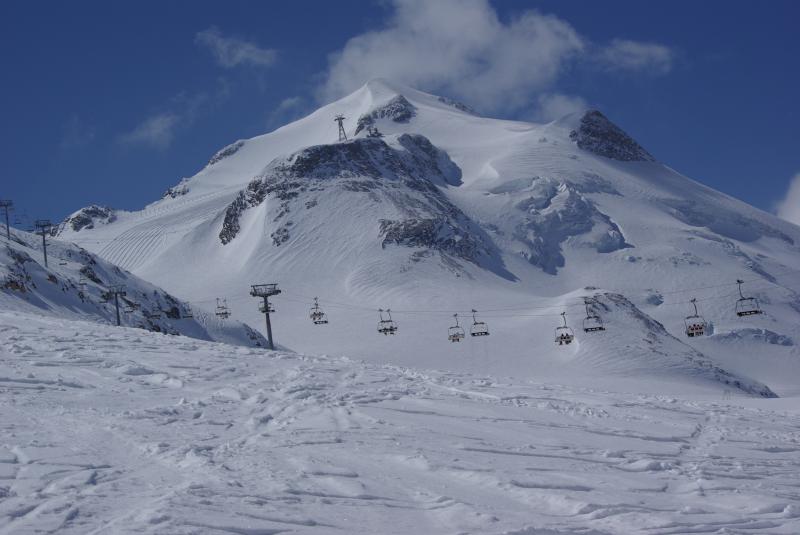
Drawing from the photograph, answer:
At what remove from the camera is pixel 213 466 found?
41.3ft

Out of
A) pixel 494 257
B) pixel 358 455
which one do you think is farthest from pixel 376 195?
pixel 358 455

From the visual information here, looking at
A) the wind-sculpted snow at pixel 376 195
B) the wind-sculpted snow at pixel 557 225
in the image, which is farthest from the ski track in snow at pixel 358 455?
the wind-sculpted snow at pixel 557 225

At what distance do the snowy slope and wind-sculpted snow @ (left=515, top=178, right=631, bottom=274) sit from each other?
252 feet

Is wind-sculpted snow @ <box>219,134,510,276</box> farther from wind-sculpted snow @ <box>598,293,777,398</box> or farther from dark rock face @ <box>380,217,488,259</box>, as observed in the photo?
wind-sculpted snow @ <box>598,293,777,398</box>

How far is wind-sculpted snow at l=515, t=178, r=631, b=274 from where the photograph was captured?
142625 mm

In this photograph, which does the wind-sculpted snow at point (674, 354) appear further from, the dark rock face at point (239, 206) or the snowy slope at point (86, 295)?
the dark rock face at point (239, 206)

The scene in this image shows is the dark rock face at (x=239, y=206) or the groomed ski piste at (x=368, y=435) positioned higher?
the dark rock face at (x=239, y=206)

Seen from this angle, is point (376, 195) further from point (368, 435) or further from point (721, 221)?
point (368, 435)

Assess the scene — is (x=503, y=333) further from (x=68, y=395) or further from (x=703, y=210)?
(x=703, y=210)

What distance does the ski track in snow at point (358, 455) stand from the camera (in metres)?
→ 10.5

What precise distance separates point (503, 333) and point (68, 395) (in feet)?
226

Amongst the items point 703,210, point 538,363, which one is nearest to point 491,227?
point 703,210

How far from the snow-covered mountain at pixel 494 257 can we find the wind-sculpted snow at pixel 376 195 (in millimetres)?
406

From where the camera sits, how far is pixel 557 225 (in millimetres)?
149625
